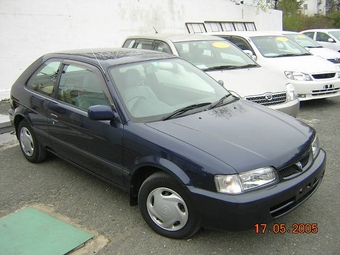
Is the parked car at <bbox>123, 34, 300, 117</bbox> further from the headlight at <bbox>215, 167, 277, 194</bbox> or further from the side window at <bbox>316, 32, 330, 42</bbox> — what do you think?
the side window at <bbox>316, 32, 330, 42</bbox>

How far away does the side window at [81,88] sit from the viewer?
3678 millimetres

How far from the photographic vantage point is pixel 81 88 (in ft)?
12.9

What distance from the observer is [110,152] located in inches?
137

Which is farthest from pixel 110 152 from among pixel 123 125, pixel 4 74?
pixel 4 74

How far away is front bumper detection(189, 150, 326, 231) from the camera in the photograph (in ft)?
8.71

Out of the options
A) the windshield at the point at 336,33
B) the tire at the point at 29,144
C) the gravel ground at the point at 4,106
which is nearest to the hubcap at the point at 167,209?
the tire at the point at 29,144

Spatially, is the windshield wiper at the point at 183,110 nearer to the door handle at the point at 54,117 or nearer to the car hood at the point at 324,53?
the door handle at the point at 54,117

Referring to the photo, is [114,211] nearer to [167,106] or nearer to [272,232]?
[167,106]

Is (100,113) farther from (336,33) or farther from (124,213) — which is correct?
(336,33)

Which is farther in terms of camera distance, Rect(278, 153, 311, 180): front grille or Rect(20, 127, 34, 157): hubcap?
Rect(20, 127, 34, 157): hubcap

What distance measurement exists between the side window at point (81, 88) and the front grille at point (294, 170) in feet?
5.73

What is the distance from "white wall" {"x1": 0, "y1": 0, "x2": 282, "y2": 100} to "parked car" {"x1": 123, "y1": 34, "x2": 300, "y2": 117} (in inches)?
102

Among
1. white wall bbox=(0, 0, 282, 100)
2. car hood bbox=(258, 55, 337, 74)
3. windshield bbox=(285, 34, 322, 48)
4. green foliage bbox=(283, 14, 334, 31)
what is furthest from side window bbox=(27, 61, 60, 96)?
green foliage bbox=(283, 14, 334, 31)

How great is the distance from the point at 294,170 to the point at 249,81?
315 centimetres
